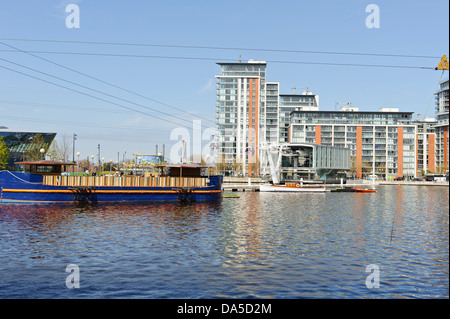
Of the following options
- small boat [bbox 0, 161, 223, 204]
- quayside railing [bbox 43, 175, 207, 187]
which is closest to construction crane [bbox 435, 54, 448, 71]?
small boat [bbox 0, 161, 223, 204]

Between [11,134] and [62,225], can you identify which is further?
[11,134]

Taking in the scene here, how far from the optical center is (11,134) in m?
125

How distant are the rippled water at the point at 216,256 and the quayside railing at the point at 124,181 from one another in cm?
1360

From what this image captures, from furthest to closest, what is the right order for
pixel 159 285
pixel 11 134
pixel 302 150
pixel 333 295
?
pixel 302 150 < pixel 11 134 < pixel 159 285 < pixel 333 295

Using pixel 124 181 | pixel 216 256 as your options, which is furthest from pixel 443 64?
pixel 124 181

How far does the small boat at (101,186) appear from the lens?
54.4 metres

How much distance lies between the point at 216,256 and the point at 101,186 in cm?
3821

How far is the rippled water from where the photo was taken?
18.4 meters

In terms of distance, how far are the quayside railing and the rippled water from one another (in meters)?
13.6

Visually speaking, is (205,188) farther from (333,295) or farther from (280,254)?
(333,295)
